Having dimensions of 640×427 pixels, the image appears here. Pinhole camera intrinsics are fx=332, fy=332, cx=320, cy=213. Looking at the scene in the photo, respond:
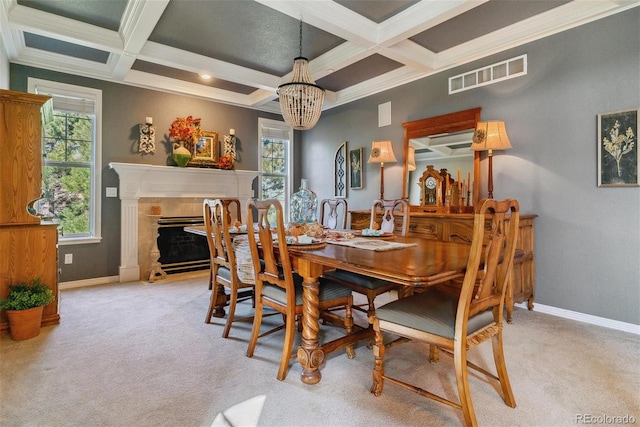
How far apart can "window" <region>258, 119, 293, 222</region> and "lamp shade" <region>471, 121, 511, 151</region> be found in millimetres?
3441

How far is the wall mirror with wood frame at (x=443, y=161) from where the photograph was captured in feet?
11.9

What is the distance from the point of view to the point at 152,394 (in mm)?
1784

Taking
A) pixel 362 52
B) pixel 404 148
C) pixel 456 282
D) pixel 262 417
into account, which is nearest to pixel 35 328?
pixel 262 417

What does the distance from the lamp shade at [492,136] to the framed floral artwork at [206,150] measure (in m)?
3.66

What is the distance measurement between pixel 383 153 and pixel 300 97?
1763 mm

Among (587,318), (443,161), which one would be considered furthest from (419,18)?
(587,318)

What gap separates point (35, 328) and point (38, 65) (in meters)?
3.12

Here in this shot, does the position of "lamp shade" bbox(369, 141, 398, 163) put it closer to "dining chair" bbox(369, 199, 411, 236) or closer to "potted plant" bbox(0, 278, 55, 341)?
"dining chair" bbox(369, 199, 411, 236)

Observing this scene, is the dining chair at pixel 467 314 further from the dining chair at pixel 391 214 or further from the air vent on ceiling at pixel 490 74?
the air vent on ceiling at pixel 490 74

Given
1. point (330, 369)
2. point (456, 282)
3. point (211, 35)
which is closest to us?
point (330, 369)

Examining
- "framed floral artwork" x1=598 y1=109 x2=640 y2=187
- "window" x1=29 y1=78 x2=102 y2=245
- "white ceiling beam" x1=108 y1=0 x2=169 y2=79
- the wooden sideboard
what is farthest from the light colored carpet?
"white ceiling beam" x1=108 y1=0 x2=169 y2=79

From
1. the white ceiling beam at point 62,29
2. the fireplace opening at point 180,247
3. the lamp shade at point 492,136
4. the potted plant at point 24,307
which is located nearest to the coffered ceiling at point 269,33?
the white ceiling beam at point 62,29

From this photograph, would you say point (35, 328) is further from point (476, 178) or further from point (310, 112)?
point (476, 178)

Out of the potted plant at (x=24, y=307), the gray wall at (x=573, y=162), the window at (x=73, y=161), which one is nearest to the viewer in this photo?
the potted plant at (x=24, y=307)
